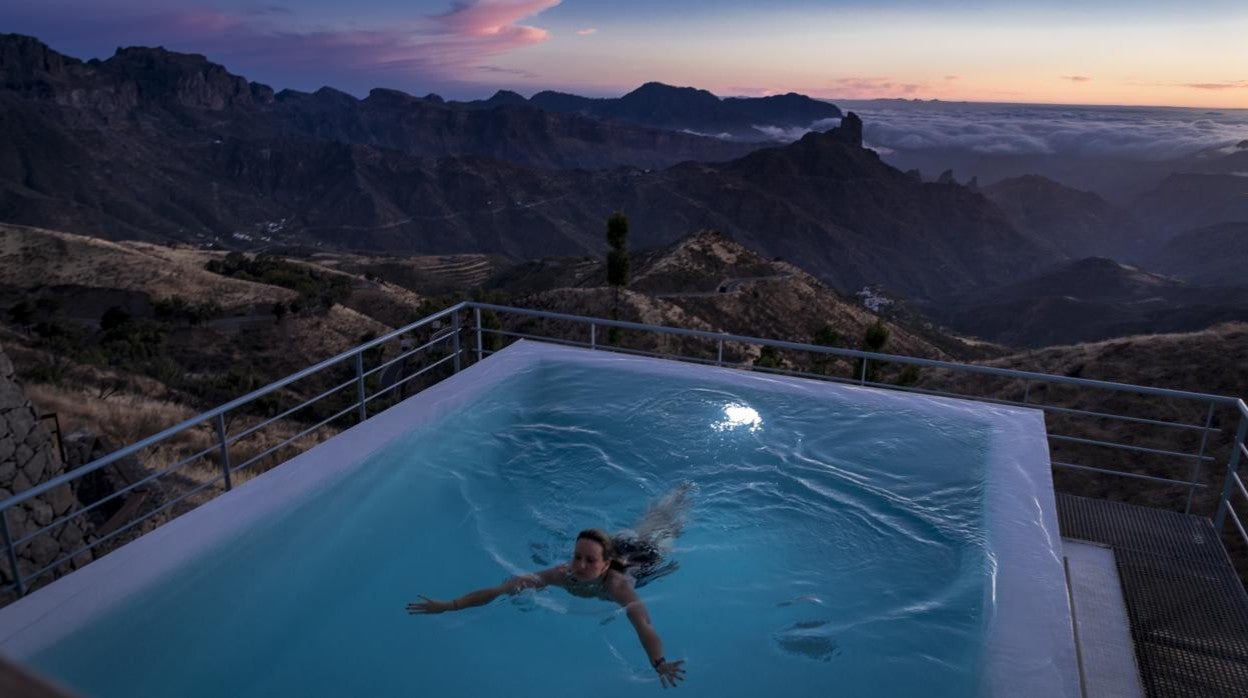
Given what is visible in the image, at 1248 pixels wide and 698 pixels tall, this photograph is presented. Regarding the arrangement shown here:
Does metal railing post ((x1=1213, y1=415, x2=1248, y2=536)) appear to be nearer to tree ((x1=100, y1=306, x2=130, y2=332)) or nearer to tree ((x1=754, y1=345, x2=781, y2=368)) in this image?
tree ((x1=754, y1=345, x2=781, y2=368))

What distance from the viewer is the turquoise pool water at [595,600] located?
3533mm

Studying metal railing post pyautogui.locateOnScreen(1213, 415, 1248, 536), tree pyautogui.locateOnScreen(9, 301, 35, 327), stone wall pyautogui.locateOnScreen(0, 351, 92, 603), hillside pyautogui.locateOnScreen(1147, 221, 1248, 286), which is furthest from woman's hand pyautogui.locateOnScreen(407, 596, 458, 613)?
hillside pyautogui.locateOnScreen(1147, 221, 1248, 286)

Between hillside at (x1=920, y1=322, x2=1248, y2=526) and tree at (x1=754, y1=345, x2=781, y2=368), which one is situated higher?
hillside at (x1=920, y1=322, x2=1248, y2=526)

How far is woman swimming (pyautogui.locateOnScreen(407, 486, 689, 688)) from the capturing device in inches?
149

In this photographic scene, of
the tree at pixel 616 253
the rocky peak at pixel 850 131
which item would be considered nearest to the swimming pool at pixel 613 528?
the tree at pixel 616 253

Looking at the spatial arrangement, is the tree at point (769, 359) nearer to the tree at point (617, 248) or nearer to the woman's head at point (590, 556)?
the tree at point (617, 248)

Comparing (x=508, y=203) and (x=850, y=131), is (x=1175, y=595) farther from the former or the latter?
(x=850, y=131)

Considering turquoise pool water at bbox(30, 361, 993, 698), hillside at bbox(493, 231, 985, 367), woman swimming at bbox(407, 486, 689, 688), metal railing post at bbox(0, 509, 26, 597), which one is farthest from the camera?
hillside at bbox(493, 231, 985, 367)

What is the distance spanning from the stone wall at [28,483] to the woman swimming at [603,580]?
2396 mm

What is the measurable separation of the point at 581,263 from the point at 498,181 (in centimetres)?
7646

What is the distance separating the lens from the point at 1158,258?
140 m

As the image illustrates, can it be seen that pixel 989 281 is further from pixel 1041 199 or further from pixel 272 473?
pixel 272 473

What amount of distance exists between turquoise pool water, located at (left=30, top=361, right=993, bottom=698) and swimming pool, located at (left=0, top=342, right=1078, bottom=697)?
0.01 metres

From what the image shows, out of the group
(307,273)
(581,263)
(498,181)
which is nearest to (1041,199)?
(498,181)
